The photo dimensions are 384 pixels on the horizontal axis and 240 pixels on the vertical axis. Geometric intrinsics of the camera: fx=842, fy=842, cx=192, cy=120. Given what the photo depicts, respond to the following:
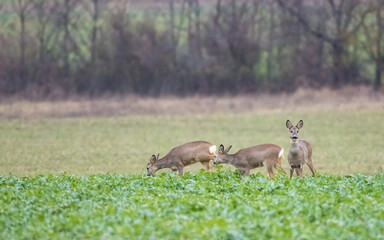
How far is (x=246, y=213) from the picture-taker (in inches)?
405

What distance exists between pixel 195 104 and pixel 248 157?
22.3 m

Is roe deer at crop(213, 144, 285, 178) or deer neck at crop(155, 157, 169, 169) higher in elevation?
roe deer at crop(213, 144, 285, 178)

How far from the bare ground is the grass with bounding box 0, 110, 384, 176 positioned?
1.27 metres

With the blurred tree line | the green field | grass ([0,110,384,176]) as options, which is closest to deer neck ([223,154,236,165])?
the green field

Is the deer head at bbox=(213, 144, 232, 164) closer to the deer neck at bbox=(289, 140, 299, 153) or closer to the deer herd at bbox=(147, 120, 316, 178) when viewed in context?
the deer herd at bbox=(147, 120, 316, 178)

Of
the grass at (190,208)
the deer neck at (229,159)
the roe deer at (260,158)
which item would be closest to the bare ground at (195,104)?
the deer neck at (229,159)

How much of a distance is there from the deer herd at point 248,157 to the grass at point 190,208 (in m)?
1.85

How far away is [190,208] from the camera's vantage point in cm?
1070

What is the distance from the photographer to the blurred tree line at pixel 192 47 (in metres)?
42.2

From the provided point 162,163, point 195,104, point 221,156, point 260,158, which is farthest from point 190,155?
point 195,104

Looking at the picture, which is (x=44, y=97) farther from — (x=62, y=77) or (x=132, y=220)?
(x=132, y=220)

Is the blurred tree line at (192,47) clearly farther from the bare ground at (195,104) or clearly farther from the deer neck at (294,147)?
the deer neck at (294,147)

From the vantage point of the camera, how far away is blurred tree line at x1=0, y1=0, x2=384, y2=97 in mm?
42156

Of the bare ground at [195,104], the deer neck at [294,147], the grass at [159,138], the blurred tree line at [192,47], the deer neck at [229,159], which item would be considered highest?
the blurred tree line at [192,47]
